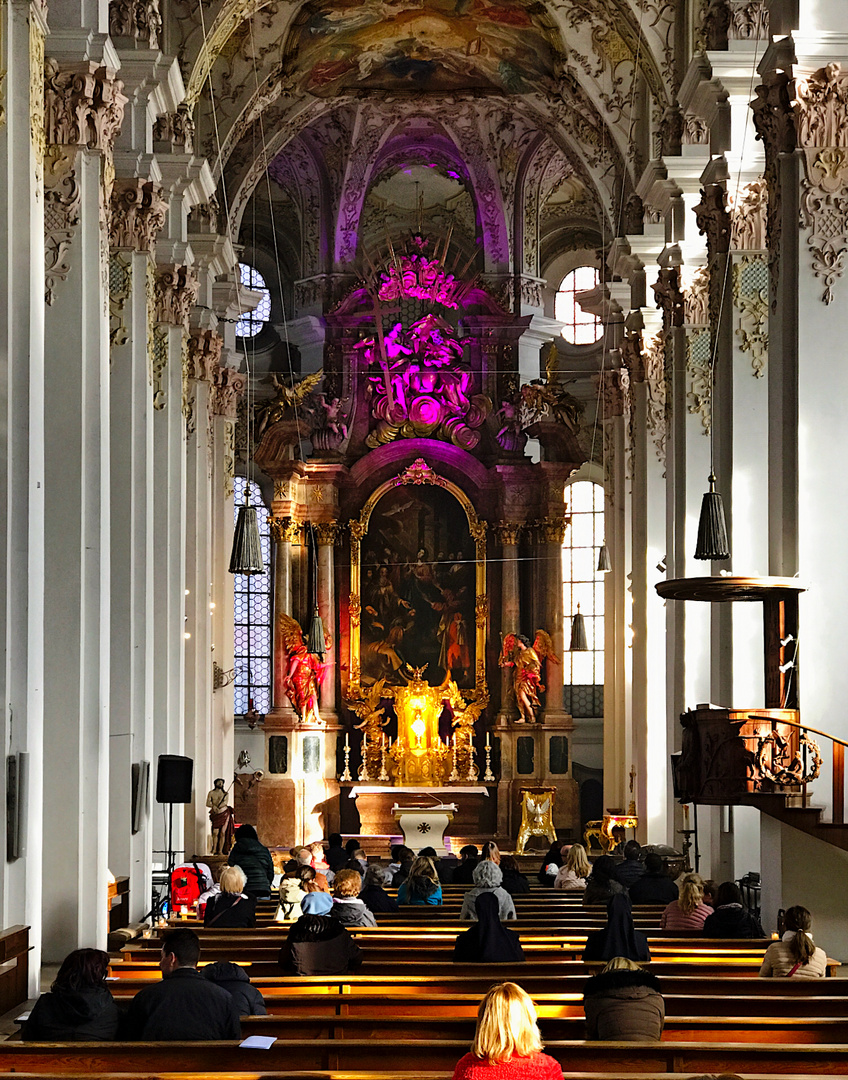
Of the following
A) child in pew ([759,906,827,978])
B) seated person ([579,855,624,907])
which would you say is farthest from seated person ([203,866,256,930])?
child in pew ([759,906,827,978])

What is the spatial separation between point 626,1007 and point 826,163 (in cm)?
979

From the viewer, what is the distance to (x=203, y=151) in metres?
27.9

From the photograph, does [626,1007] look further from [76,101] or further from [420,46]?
[420,46]

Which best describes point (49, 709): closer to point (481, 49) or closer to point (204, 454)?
point (204, 454)

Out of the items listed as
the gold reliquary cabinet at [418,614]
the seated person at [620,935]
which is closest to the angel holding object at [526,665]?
the gold reliquary cabinet at [418,614]

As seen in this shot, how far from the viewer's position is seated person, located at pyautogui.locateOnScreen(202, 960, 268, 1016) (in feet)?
28.1

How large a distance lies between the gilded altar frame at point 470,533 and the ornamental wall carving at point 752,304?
52.7ft

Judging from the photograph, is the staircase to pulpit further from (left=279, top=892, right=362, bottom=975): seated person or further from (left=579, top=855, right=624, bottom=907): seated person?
(left=279, top=892, right=362, bottom=975): seated person

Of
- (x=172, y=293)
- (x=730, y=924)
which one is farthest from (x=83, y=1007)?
(x=172, y=293)

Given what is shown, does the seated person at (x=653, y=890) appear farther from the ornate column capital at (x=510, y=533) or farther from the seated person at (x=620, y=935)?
the ornate column capital at (x=510, y=533)

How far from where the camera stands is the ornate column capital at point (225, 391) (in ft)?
94.9

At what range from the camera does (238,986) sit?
8.62 m

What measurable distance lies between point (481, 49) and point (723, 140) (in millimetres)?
12764

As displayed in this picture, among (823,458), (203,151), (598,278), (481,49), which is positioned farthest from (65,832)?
(598,278)
